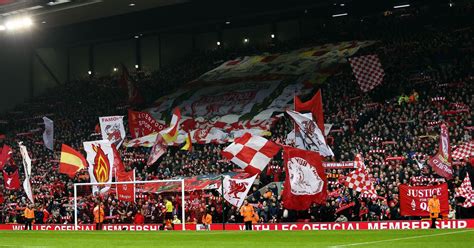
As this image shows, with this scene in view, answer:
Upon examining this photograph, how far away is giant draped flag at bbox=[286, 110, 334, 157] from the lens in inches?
1242

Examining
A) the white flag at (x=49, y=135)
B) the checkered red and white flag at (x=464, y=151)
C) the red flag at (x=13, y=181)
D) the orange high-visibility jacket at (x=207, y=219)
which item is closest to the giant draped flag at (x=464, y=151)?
the checkered red and white flag at (x=464, y=151)

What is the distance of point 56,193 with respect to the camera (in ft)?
140

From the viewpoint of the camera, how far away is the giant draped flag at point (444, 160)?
101 ft

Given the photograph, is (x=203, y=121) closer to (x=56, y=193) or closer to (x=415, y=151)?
(x=56, y=193)

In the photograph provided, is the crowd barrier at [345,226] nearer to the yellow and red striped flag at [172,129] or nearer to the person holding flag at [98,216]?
the person holding flag at [98,216]

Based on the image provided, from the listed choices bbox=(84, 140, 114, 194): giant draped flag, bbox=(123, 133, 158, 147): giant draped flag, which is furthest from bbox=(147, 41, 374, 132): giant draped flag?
bbox=(84, 140, 114, 194): giant draped flag

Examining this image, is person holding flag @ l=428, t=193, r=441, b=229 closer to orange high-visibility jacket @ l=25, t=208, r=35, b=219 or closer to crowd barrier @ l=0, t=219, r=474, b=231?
crowd barrier @ l=0, t=219, r=474, b=231

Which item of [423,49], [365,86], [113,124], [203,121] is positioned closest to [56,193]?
[113,124]

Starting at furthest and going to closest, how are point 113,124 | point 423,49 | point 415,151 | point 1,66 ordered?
point 1,66 → point 423,49 → point 113,124 → point 415,151

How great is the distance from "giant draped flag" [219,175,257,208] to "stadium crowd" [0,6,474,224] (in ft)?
1.51

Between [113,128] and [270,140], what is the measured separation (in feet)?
28.1

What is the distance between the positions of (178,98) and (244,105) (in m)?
6.14

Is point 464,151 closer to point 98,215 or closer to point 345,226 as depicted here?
point 345,226

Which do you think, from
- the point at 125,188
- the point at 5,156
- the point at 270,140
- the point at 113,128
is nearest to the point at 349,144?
the point at 270,140
